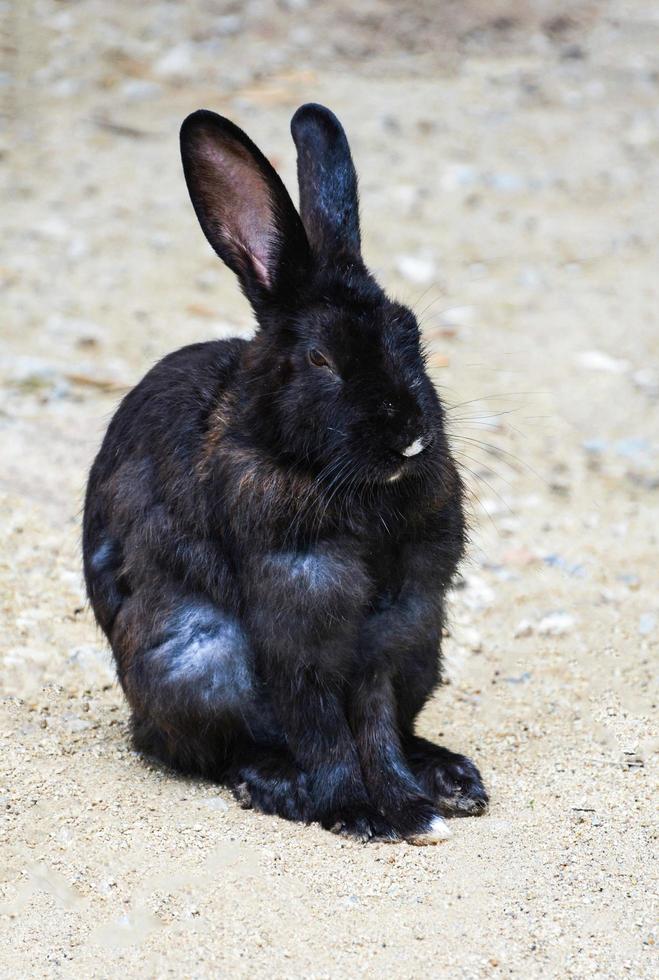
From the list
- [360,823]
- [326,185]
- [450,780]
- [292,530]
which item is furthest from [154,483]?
[450,780]

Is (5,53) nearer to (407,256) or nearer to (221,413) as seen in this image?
(407,256)

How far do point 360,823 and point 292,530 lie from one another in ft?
3.15

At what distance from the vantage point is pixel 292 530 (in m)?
4.26

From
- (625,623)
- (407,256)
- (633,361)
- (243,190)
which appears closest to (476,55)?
(407,256)

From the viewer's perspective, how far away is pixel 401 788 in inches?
180

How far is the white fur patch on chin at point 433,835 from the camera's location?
4.41 m

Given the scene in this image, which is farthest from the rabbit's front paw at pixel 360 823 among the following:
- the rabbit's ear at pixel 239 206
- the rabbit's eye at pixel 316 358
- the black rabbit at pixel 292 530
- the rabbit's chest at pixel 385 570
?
the rabbit's ear at pixel 239 206

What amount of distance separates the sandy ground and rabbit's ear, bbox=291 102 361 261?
71cm

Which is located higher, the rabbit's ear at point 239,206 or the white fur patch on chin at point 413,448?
the rabbit's ear at point 239,206

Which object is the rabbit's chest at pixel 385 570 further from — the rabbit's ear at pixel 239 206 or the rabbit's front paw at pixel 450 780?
the rabbit's ear at pixel 239 206

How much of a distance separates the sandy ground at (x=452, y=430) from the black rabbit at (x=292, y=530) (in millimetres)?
214

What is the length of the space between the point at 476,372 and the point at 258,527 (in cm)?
519

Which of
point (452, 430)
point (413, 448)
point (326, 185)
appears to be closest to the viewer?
point (413, 448)

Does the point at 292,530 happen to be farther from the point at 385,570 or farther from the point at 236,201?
the point at 236,201
